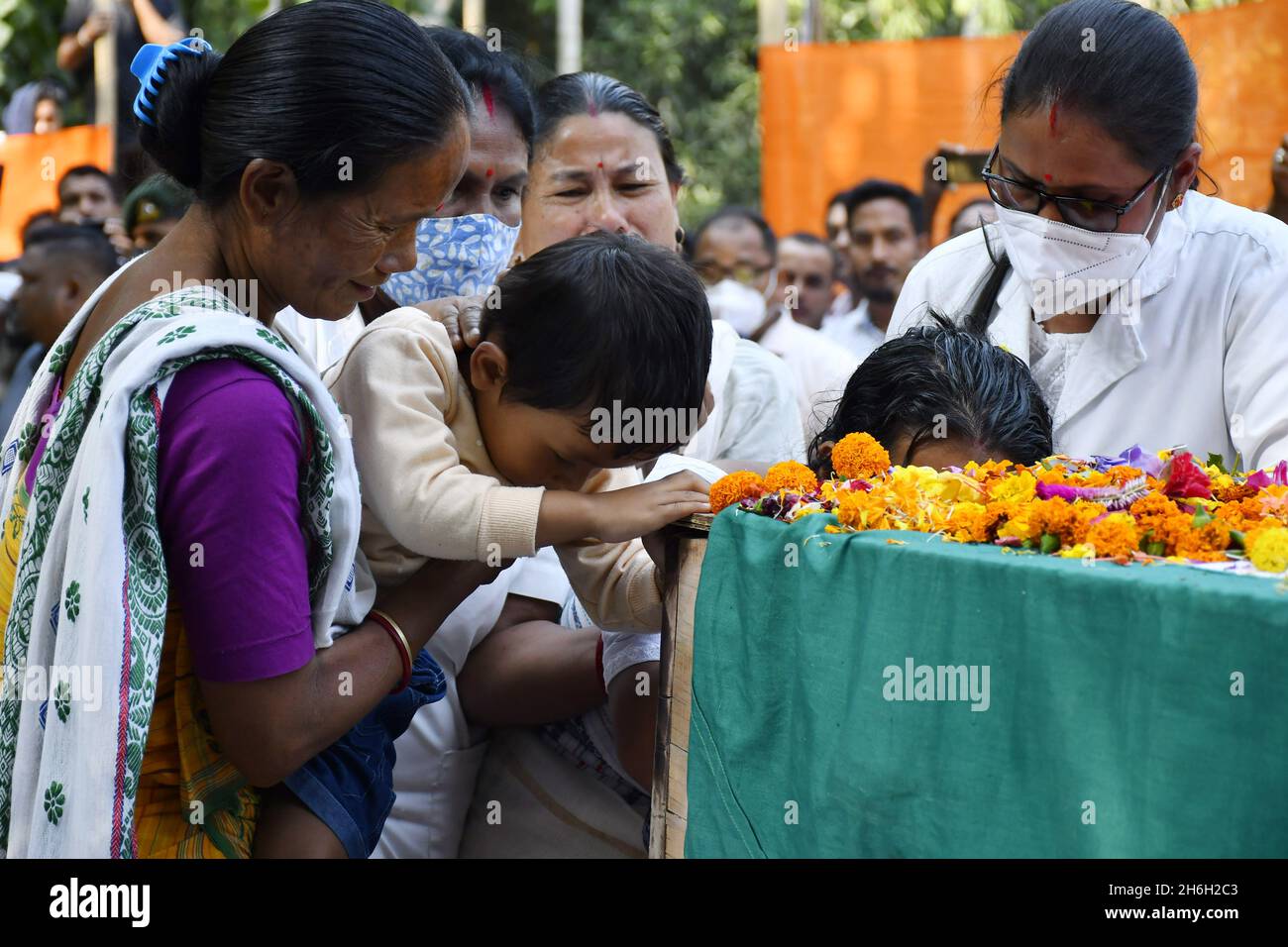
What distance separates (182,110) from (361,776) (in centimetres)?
123

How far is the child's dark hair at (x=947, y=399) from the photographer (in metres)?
2.88

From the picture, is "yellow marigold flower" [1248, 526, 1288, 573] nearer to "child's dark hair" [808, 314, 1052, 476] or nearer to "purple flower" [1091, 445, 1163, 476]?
"purple flower" [1091, 445, 1163, 476]

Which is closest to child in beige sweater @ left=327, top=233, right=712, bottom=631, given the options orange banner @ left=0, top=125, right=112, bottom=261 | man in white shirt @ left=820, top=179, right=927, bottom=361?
man in white shirt @ left=820, top=179, right=927, bottom=361

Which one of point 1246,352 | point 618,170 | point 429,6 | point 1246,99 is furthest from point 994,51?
point 429,6

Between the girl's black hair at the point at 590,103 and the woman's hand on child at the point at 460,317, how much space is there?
123cm

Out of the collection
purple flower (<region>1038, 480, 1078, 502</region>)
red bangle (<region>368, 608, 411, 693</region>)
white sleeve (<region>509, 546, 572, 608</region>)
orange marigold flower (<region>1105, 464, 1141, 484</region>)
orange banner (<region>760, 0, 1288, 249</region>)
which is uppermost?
orange banner (<region>760, 0, 1288, 249</region>)

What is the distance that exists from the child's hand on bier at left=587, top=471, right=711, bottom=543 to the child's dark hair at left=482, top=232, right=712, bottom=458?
5.0 inches

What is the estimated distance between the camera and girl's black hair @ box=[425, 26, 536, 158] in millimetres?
3625

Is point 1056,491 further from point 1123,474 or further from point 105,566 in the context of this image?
point 105,566

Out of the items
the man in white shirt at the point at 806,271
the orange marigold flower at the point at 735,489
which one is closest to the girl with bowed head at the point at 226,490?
the orange marigold flower at the point at 735,489

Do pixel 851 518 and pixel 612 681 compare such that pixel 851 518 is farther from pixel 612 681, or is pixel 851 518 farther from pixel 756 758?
pixel 612 681

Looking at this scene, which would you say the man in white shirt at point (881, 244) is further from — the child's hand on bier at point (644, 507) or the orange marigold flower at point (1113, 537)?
the orange marigold flower at point (1113, 537)

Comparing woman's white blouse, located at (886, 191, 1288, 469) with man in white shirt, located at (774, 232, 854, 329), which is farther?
man in white shirt, located at (774, 232, 854, 329)
